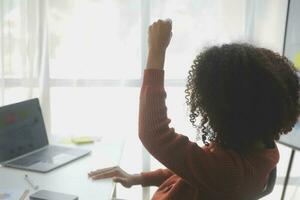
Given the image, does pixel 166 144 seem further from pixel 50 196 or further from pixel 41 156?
pixel 41 156

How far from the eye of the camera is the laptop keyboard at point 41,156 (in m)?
1.66

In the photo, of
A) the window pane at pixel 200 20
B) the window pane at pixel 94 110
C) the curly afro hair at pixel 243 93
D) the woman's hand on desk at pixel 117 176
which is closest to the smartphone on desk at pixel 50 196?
the woman's hand on desk at pixel 117 176

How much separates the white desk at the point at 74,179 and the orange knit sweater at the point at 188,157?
461 mm

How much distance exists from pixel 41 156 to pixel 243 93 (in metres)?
1.12

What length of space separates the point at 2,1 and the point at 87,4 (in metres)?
0.53

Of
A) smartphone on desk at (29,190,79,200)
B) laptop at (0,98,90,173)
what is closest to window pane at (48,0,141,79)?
laptop at (0,98,90,173)

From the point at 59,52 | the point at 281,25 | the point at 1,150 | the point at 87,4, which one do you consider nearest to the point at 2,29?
the point at 59,52

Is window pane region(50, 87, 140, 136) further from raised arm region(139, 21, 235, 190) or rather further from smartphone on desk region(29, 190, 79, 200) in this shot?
raised arm region(139, 21, 235, 190)

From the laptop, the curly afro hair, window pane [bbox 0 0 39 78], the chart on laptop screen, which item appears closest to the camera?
the curly afro hair

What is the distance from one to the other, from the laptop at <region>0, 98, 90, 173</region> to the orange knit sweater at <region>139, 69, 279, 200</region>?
0.77 meters

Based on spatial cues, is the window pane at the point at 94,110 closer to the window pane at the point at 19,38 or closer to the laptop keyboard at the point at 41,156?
the window pane at the point at 19,38

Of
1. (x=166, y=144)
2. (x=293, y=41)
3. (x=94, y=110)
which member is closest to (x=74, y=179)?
(x=166, y=144)

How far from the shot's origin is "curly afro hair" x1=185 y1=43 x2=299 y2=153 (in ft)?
3.05

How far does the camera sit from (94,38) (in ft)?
8.09
